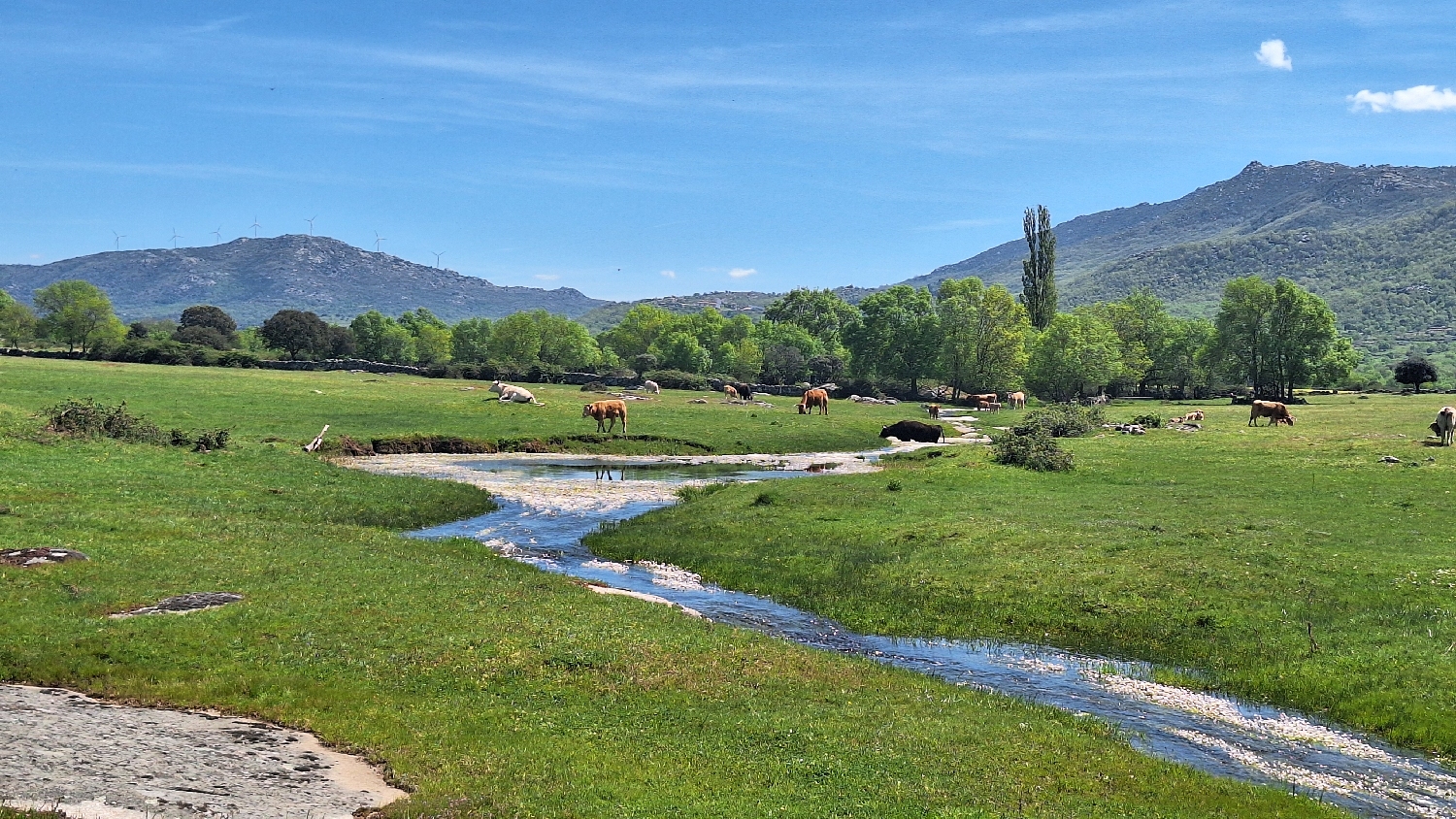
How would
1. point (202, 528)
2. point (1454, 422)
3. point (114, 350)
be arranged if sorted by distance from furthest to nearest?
point (114, 350), point (1454, 422), point (202, 528)

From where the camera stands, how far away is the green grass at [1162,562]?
18141mm

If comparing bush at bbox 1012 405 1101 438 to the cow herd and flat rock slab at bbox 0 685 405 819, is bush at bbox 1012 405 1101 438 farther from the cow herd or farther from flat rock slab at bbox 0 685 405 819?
flat rock slab at bbox 0 685 405 819

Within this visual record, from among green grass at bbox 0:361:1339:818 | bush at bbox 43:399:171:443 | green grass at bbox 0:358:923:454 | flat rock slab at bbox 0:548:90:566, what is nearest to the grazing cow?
green grass at bbox 0:358:923:454

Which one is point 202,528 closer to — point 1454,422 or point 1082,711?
point 1082,711

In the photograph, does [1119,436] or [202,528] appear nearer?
[202,528]

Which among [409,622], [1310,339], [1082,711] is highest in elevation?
[1310,339]

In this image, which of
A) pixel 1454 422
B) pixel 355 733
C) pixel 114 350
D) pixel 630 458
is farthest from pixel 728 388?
pixel 355 733

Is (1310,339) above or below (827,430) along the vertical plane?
above

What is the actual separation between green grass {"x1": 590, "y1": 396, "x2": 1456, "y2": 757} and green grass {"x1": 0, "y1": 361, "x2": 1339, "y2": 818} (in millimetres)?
5270

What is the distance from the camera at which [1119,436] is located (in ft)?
213

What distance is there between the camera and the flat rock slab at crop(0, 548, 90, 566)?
2083 centimetres

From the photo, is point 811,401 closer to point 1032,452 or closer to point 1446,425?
point 1032,452

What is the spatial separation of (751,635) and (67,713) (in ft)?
39.7

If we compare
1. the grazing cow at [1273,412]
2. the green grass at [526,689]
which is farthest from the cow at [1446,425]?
the green grass at [526,689]
